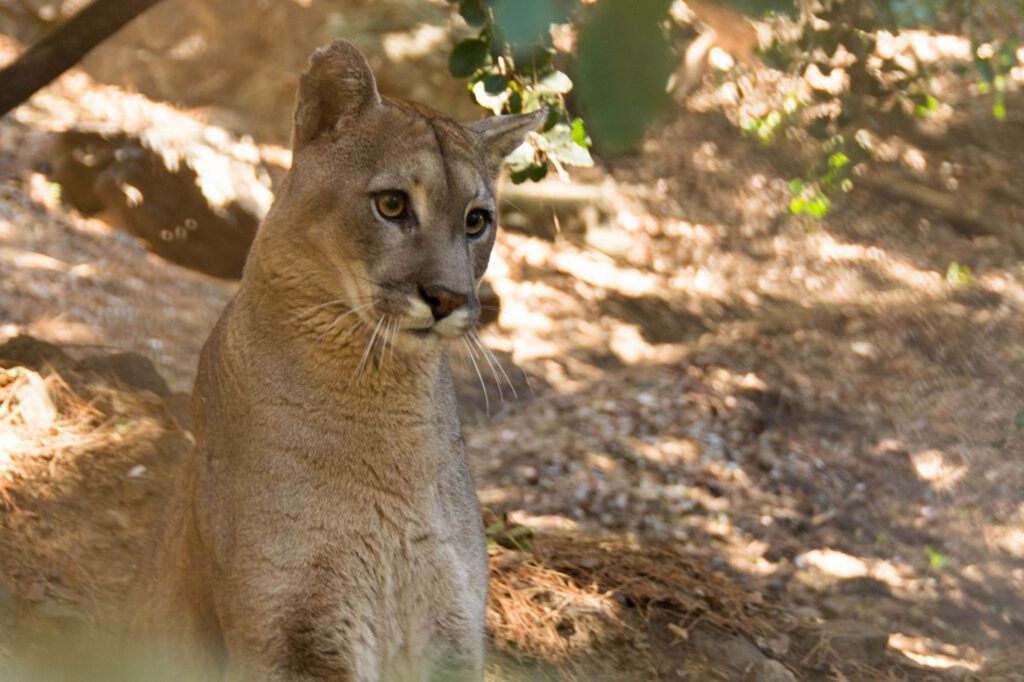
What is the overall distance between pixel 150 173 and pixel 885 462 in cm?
524

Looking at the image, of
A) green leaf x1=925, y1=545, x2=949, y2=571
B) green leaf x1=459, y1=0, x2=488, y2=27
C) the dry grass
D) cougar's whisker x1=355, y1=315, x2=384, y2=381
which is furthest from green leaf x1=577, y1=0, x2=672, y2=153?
green leaf x1=925, y1=545, x2=949, y2=571

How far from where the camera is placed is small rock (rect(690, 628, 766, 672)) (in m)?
5.16

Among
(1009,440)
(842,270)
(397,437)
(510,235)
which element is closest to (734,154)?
(842,270)

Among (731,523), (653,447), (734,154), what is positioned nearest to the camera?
(731,523)

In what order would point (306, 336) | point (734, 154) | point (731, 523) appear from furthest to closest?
point (734, 154) < point (731, 523) < point (306, 336)

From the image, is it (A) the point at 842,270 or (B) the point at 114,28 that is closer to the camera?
(B) the point at 114,28

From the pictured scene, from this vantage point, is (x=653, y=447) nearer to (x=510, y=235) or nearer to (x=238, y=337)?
(x=510, y=235)

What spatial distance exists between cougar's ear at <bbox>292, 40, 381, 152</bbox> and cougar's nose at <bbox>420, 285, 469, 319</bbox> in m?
0.65

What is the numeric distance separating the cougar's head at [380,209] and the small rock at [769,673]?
240 cm

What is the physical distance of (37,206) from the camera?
8180 millimetres

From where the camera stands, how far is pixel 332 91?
3.42 m

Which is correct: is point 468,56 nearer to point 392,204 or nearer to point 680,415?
point 392,204

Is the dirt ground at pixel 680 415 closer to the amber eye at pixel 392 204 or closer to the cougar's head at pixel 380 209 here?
the cougar's head at pixel 380 209

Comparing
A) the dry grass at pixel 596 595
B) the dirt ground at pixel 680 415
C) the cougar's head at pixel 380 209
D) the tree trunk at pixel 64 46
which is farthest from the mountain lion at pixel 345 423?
the tree trunk at pixel 64 46
